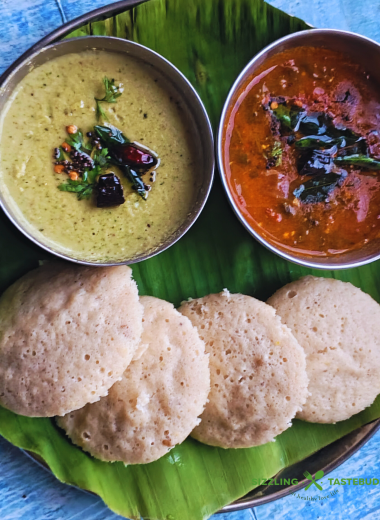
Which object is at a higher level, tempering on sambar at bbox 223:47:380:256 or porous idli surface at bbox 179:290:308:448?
tempering on sambar at bbox 223:47:380:256

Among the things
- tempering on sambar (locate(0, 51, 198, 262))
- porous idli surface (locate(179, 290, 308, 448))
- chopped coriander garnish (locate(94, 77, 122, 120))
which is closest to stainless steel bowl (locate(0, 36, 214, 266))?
tempering on sambar (locate(0, 51, 198, 262))

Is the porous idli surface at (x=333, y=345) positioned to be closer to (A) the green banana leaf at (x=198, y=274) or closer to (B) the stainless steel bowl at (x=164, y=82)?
(A) the green banana leaf at (x=198, y=274)

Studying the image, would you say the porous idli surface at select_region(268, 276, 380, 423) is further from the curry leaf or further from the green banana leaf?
the curry leaf

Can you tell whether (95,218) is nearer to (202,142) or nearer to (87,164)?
(87,164)

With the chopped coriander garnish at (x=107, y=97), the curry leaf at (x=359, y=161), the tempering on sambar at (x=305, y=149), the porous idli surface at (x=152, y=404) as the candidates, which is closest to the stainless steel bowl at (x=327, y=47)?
the tempering on sambar at (x=305, y=149)

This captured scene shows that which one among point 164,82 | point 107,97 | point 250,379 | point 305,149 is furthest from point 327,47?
point 250,379
